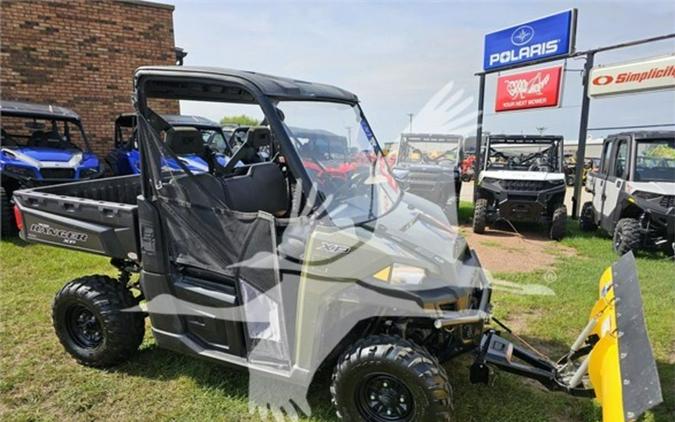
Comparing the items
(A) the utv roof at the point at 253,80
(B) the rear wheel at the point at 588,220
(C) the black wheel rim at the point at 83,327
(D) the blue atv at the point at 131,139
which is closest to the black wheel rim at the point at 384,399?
(A) the utv roof at the point at 253,80

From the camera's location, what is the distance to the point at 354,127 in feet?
9.86

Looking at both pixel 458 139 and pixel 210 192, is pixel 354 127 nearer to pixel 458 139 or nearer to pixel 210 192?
pixel 210 192

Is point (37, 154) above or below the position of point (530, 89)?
below

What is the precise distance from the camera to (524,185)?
24.6 feet

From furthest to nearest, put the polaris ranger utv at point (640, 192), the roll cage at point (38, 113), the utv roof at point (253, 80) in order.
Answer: the roll cage at point (38, 113) → the polaris ranger utv at point (640, 192) → the utv roof at point (253, 80)

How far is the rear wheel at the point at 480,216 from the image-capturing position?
7.63 metres

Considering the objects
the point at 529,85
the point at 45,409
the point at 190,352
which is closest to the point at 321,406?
the point at 190,352

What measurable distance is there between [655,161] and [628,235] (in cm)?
128

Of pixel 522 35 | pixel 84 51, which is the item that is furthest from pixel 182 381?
pixel 84 51

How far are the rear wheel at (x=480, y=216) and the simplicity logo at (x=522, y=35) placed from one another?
3.66m

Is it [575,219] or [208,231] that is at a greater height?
[208,231]

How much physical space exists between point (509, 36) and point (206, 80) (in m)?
8.51

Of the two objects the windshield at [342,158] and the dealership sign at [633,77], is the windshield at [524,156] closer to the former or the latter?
the dealership sign at [633,77]

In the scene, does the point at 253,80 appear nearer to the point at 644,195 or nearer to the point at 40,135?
the point at 644,195
